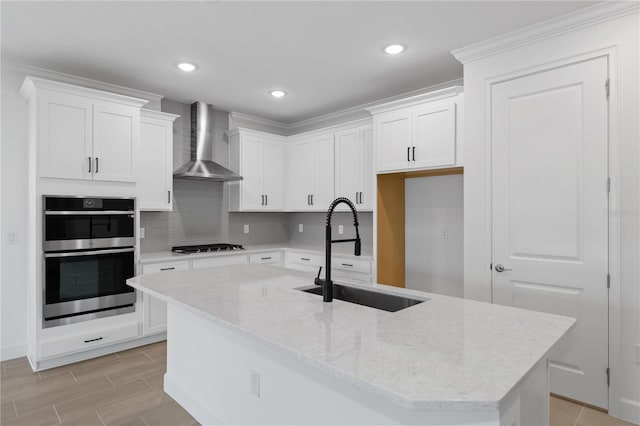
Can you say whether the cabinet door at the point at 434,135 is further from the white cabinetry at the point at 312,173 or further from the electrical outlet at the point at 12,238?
the electrical outlet at the point at 12,238

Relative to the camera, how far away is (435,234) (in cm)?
394

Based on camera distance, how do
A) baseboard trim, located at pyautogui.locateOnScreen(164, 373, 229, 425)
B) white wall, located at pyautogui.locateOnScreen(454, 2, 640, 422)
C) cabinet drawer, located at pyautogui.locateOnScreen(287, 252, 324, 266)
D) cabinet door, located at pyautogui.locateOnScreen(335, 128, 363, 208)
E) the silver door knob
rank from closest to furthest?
baseboard trim, located at pyautogui.locateOnScreen(164, 373, 229, 425) → white wall, located at pyautogui.locateOnScreen(454, 2, 640, 422) → the silver door knob → cabinet door, located at pyautogui.locateOnScreen(335, 128, 363, 208) → cabinet drawer, located at pyautogui.locateOnScreen(287, 252, 324, 266)

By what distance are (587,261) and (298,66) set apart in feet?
9.29

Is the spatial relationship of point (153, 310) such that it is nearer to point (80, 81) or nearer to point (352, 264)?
point (352, 264)

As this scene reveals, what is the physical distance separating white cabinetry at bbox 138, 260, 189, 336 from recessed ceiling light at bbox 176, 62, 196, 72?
1946 mm

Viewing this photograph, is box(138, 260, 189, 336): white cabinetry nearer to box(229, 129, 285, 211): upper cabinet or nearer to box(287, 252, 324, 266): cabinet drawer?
box(229, 129, 285, 211): upper cabinet

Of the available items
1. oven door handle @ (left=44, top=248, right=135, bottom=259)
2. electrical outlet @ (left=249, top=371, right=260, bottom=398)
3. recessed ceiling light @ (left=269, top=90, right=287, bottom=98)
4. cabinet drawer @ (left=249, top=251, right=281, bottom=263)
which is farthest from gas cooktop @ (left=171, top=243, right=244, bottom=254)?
electrical outlet @ (left=249, top=371, right=260, bottom=398)

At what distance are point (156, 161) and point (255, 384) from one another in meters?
2.97

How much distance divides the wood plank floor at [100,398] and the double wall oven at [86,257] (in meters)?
0.46

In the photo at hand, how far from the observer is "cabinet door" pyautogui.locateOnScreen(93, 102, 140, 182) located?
334 centimetres

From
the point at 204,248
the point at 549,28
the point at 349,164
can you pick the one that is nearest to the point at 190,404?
the point at 204,248

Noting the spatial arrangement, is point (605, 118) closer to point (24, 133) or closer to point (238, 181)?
point (238, 181)

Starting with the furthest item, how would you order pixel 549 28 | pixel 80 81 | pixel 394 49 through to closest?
pixel 80 81 → pixel 394 49 → pixel 549 28

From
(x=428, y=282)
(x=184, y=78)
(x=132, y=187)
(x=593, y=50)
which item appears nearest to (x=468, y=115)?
(x=593, y=50)
